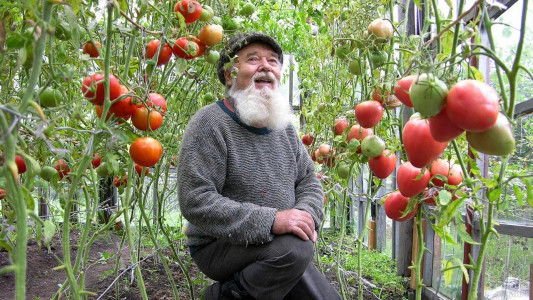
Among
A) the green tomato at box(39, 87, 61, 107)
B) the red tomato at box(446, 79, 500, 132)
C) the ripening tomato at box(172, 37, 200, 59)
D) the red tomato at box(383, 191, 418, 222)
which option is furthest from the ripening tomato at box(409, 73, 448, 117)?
the green tomato at box(39, 87, 61, 107)

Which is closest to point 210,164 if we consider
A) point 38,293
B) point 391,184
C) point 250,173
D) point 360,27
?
point 250,173

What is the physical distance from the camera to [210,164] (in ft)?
4.91

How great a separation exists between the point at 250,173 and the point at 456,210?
2.67ft

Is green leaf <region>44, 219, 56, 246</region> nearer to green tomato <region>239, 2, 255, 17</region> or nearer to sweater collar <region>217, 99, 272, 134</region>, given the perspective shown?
sweater collar <region>217, 99, 272, 134</region>

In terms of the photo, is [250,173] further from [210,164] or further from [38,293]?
[38,293]

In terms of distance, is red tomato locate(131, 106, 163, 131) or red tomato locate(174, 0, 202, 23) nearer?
red tomato locate(131, 106, 163, 131)

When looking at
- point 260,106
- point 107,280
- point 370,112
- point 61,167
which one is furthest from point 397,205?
point 107,280

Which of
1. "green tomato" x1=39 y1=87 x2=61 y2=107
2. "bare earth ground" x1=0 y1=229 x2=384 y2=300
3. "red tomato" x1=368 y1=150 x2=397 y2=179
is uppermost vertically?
"green tomato" x1=39 y1=87 x2=61 y2=107

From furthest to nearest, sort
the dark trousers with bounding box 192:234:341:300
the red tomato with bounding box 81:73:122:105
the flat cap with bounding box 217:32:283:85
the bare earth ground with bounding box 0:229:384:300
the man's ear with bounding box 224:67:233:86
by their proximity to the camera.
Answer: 1. the bare earth ground with bounding box 0:229:384:300
2. the man's ear with bounding box 224:67:233:86
3. the flat cap with bounding box 217:32:283:85
4. the dark trousers with bounding box 192:234:341:300
5. the red tomato with bounding box 81:73:122:105

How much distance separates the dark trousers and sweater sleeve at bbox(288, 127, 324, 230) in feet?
0.56

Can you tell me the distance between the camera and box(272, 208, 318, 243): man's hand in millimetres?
1387

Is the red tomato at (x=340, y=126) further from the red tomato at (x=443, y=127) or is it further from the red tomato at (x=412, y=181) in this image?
the red tomato at (x=443, y=127)

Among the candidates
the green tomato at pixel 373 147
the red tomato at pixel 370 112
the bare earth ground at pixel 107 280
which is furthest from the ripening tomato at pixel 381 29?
the bare earth ground at pixel 107 280

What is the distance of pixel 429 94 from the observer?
662 mm
